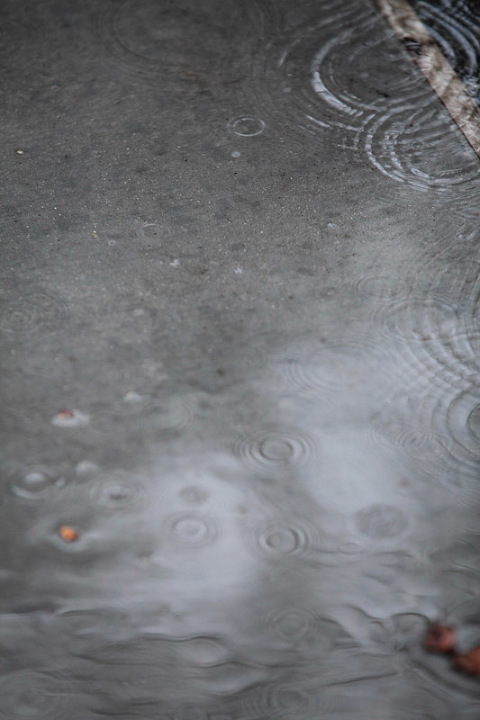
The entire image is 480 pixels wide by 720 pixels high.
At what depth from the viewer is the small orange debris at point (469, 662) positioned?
5.25 ft

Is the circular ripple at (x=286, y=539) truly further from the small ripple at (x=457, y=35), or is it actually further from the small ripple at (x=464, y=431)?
the small ripple at (x=457, y=35)

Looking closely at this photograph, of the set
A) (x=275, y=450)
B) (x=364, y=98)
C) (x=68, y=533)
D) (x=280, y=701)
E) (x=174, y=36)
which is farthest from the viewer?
(x=174, y=36)

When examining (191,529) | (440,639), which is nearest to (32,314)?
(191,529)

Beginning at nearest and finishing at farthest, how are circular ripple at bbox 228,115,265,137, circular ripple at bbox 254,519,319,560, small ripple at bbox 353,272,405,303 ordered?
1. circular ripple at bbox 254,519,319,560
2. small ripple at bbox 353,272,405,303
3. circular ripple at bbox 228,115,265,137

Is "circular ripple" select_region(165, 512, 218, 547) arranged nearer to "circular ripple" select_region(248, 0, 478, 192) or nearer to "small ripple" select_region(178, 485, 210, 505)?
"small ripple" select_region(178, 485, 210, 505)

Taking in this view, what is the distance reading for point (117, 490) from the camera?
1.87 meters

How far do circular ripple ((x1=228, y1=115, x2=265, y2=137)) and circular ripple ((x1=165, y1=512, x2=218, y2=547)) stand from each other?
1.62 metres

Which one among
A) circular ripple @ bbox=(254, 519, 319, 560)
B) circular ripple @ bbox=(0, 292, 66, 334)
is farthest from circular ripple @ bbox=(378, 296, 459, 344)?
circular ripple @ bbox=(0, 292, 66, 334)

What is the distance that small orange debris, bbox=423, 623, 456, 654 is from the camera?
1.63 m

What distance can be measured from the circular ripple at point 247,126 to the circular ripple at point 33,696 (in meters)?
2.05

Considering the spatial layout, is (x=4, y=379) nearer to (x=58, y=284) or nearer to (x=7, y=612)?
(x=58, y=284)

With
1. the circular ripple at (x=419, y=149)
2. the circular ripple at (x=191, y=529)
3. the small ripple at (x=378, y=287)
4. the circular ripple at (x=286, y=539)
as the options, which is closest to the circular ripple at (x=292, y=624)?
the circular ripple at (x=286, y=539)

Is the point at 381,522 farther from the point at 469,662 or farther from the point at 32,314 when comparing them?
the point at 32,314

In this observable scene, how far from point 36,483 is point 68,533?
0.54 ft
